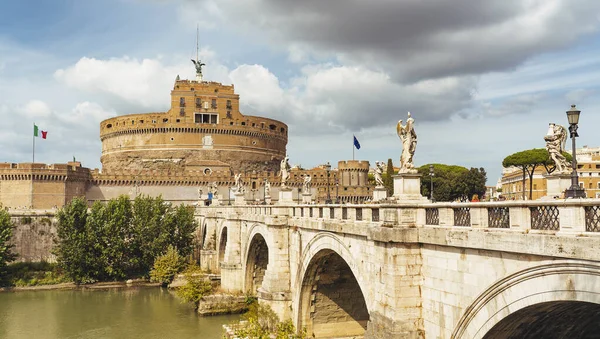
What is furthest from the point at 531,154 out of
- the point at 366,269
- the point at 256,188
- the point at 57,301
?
the point at 256,188

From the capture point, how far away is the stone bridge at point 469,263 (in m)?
6.98

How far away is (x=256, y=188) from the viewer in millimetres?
70375

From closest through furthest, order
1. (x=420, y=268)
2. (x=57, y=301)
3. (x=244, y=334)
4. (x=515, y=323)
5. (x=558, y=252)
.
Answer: (x=558, y=252) → (x=515, y=323) → (x=420, y=268) → (x=244, y=334) → (x=57, y=301)

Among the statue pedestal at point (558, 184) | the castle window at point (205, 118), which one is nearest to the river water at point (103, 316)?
the statue pedestal at point (558, 184)

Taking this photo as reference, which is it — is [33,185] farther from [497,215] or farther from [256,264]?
[497,215]

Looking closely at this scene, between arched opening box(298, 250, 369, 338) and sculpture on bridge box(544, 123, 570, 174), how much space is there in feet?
37.2

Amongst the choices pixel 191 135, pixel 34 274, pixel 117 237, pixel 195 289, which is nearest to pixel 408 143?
pixel 195 289

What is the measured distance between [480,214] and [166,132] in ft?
236

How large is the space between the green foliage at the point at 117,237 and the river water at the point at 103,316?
244 centimetres

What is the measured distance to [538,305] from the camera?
7789 mm

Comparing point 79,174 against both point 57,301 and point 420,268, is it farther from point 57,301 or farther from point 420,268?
point 420,268

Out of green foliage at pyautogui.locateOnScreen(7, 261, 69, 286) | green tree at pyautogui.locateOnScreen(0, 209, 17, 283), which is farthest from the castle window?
green tree at pyautogui.locateOnScreen(0, 209, 17, 283)

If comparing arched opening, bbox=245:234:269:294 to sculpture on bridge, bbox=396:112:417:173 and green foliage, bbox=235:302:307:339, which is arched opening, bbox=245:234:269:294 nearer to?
green foliage, bbox=235:302:307:339

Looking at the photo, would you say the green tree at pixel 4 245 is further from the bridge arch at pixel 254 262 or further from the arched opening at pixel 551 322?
the arched opening at pixel 551 322
